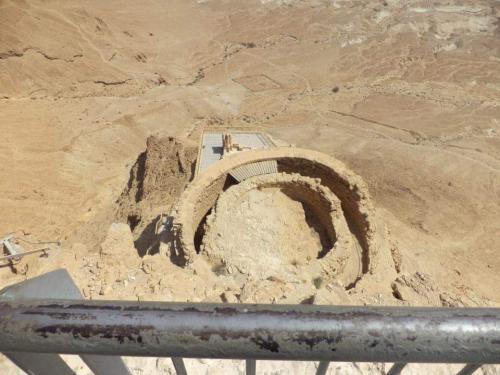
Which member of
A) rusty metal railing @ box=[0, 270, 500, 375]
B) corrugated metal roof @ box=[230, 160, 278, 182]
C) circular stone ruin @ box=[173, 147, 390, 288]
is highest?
rusty metal railing @ box=[0, 270, 500, 375]

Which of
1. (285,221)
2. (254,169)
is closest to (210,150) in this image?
(254,169)

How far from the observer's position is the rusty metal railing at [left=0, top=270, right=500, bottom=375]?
0.92 meters

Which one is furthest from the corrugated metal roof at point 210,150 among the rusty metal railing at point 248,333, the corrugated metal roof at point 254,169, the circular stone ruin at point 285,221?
the rusty metal railing at point 248,333

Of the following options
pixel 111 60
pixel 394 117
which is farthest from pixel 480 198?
pixel 111 60

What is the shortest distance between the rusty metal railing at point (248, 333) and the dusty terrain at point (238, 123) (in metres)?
1.56

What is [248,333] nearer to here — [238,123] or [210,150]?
[210,150]

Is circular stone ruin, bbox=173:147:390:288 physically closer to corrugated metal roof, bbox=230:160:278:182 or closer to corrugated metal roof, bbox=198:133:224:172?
corrugated metal roof, bbox=230:160:278:182

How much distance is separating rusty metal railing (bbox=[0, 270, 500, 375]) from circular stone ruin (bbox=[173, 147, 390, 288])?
7.97 m

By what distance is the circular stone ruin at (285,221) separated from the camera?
9.32 metres

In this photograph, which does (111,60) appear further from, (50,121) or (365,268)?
(365,268)

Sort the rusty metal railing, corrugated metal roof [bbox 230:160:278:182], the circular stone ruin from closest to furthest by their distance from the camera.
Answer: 1. the rusty metal railing
2. the circular stone ruin
3. corrugated metal roof [bbox 230:160:278:182]

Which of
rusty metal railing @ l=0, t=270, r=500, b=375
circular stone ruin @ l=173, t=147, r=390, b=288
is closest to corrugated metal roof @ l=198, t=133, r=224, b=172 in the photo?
circular stone ruin @ l=173, t=147, r=390, b=288

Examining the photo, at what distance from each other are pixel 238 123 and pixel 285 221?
1192 centimetres

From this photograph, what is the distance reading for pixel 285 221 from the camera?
10.8m
